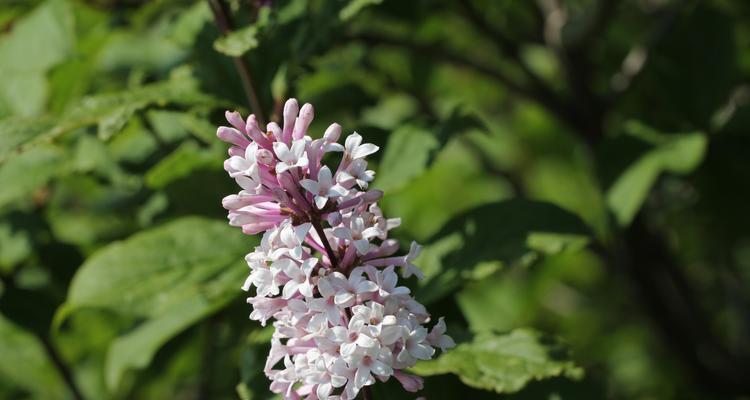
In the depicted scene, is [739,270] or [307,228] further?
[739,270]

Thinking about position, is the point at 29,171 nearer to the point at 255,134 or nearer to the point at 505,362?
the point at 255,134

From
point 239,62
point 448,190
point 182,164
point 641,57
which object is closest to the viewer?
point 239,62

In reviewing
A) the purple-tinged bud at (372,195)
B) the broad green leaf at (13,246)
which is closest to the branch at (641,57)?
the purple-tinged bud at (372,195)

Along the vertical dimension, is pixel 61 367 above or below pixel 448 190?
above

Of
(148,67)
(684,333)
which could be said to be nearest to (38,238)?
(148,67)

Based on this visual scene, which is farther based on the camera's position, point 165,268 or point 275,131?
point 165,268

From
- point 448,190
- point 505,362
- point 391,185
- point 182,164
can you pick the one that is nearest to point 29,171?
point 182,164

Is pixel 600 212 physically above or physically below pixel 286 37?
below

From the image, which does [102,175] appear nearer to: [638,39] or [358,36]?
[358,36]
